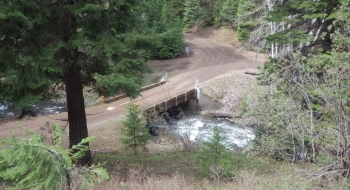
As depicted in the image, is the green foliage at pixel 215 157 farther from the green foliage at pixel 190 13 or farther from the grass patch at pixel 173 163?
the green foliage at pixel 190 13

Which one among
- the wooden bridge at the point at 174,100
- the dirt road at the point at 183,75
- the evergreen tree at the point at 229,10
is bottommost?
the wooden bridge at the point at 174,100

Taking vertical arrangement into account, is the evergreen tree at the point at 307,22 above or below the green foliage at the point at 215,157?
above

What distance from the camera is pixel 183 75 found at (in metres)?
26.7

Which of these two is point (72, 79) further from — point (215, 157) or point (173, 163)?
point (173, 163)

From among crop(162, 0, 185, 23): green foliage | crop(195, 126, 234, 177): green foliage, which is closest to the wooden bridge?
crop(195, 126, 234, 177): green foliage

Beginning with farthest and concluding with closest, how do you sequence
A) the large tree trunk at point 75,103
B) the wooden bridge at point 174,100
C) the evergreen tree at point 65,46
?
the wooden bridge at point 174,100 < the large tree trunk at point 75,103 < the evergreen tree at point 65,46

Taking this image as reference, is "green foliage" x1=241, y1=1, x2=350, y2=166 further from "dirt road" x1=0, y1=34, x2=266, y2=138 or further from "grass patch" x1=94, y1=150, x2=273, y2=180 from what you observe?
"dirt road" x1=0, y1=34, x2=266, y2=138

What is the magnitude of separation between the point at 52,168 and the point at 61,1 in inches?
207

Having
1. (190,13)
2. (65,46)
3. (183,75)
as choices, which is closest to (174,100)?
(183,75)

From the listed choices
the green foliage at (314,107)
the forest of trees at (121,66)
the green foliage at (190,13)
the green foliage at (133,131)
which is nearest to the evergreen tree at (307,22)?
the forest of trees at (121,66)

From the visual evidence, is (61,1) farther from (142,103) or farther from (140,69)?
(142,103)

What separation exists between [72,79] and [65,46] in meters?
1.25

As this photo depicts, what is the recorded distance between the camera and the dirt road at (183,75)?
52.9 ft

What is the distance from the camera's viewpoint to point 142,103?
18.6 m
